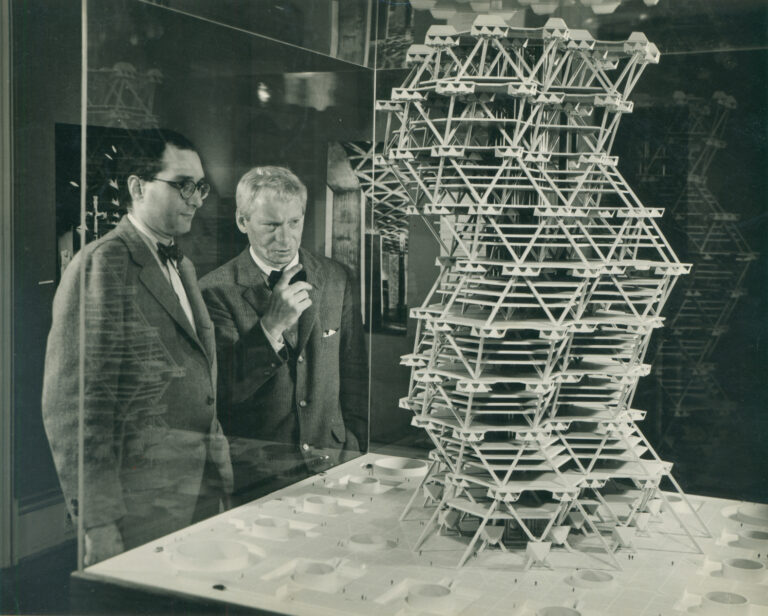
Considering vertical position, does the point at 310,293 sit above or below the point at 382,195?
below

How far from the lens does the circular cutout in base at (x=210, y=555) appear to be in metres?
15.6

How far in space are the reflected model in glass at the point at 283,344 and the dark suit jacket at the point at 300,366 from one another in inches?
0.7

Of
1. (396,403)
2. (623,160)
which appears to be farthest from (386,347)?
(623,160)

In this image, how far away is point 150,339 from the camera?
16.3 meters

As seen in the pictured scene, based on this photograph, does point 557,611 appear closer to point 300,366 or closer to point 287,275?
point 300,366

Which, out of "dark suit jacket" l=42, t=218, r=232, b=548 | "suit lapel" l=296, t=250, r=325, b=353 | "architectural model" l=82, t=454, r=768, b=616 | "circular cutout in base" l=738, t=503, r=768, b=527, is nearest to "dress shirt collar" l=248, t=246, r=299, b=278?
"suit lapel" l=296, t=250, r=325, b=353

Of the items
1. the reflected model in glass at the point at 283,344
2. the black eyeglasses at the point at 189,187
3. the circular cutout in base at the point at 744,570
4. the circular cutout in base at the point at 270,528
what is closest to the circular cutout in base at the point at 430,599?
the circular cutout in base at the point at 270,528

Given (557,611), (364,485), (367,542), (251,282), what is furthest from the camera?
(364,485)

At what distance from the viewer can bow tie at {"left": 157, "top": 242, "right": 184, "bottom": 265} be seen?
16.6m

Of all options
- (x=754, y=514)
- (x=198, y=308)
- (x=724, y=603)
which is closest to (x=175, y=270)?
(x=198, y=308)

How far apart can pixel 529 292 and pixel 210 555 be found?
638 centimetres

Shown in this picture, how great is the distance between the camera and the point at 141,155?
15.9 meters

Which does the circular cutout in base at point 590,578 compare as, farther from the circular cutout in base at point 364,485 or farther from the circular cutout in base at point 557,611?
the circular cutout in base at point 364,485

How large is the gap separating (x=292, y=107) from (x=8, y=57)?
5382 mm
